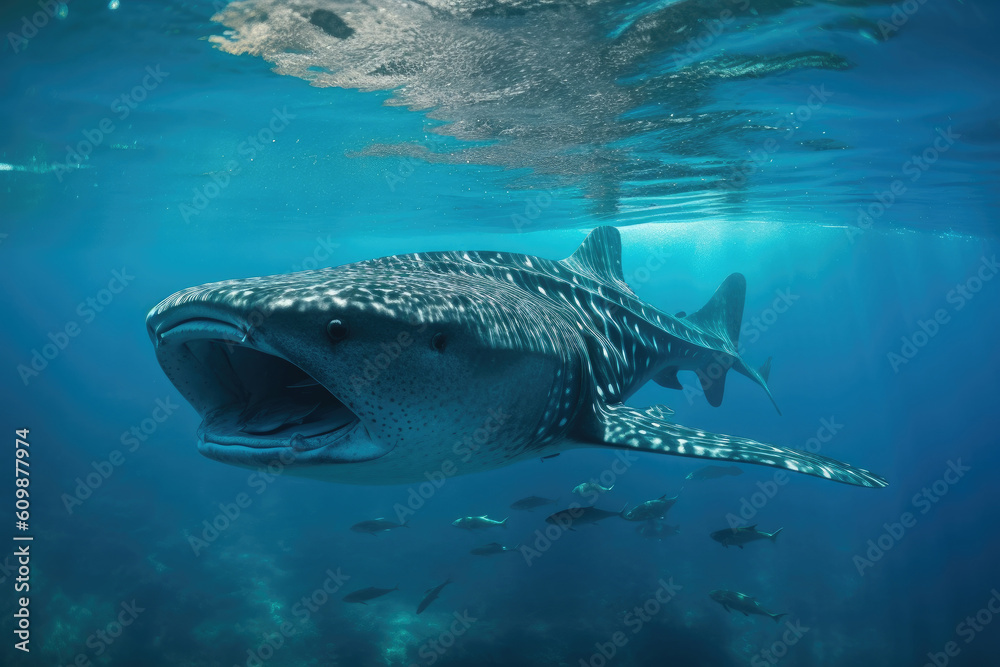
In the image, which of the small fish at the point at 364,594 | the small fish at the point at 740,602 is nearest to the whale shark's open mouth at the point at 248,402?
the small fish at the point at 364,594

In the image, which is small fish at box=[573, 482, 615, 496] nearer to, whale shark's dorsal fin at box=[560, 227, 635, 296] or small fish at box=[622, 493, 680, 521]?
small fish at box=[622, 493, 680, 521]

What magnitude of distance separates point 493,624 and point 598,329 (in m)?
10.5

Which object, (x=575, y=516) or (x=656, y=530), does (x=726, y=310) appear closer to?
(x=575, y=516)

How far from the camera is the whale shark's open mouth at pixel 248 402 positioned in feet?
8.11

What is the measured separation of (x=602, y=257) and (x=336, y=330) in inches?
213

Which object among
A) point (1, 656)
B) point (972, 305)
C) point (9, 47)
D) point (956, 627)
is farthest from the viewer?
point (972, 305)

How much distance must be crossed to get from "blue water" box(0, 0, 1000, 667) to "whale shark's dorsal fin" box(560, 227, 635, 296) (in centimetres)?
311

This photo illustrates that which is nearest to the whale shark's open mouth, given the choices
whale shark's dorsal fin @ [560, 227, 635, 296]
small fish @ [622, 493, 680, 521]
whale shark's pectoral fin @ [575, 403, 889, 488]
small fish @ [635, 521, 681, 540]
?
whale shark's pectoral fin @ [575, 403, 889, 488]

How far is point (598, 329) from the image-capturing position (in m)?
5.32

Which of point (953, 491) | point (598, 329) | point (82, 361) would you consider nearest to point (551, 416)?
point (598, 329)

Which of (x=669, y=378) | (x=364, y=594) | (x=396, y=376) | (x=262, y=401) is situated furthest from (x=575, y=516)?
(x=396, y=376)

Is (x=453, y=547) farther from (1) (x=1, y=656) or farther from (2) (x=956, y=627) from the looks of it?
(2) (x=956, y=627)

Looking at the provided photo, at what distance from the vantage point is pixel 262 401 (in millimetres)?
3199

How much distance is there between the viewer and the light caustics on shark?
96.6 inches
